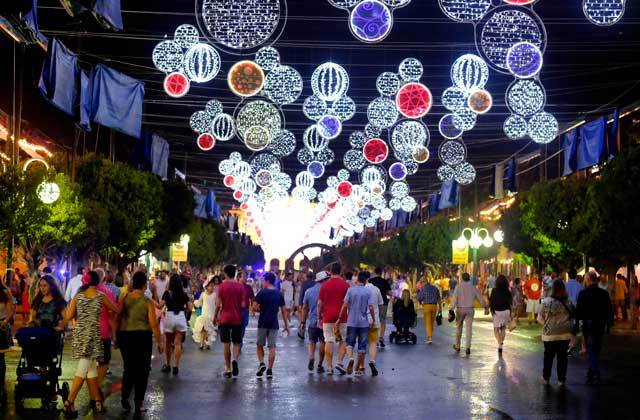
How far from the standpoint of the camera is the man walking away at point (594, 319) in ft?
54.6

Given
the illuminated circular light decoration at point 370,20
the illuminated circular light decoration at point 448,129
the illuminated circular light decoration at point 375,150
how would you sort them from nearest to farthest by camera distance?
1. the illuminated circular light decoration at point 370,20
2. the illuminated circular light decoration at point 448,129
3. the illuminated circular light decoration at point 375,150

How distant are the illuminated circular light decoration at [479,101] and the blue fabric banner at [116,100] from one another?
1095 cm

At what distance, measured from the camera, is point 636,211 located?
95.1ft

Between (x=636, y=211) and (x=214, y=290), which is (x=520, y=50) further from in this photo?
(x=636, y=211)

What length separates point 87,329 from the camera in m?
12.5

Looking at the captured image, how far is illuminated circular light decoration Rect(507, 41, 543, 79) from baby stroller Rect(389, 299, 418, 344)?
31.9 feet

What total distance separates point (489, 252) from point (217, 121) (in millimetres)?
38785

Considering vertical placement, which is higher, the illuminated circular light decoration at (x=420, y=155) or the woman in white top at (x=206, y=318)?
the illuminated circular light decoration at (x=420, y=155)

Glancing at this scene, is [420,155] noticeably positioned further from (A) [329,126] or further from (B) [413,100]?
(B) [413,100]

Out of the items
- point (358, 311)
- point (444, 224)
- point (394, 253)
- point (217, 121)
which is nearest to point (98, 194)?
point (217, 121)

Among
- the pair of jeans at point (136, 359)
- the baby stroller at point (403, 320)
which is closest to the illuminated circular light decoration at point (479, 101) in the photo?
the baby stroller at point (403, 320)

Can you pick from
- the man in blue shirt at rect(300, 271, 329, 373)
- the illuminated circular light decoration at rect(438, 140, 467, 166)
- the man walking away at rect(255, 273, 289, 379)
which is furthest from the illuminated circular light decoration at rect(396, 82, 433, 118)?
the illuminated circular light decoration at rect(438, 140, 467, 166)

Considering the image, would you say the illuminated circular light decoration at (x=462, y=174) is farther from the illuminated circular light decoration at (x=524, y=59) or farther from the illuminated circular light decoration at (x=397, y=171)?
the illuminated circular light decoration at (x=524, y=59)

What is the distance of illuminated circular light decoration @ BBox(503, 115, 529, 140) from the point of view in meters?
25.9
